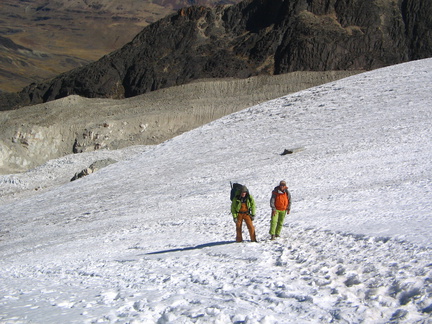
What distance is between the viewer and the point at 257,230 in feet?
35.7

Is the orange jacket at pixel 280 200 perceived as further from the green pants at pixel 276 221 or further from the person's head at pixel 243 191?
the person's head at pixel 243 191

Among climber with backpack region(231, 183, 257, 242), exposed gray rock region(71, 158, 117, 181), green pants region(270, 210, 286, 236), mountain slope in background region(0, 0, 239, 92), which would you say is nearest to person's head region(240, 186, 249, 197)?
climber with backpack region(231, 183, 257, 242)

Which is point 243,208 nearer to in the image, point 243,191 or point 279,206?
point 243,191

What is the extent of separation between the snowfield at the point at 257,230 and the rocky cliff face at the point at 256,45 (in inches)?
1344

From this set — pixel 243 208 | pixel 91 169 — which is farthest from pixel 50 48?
pixel 243 208

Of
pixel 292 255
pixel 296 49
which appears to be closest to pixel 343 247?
pixel 292 255

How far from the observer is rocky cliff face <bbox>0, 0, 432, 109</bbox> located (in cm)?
6209

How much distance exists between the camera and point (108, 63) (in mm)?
71438

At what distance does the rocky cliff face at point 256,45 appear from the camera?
62094 millimetres

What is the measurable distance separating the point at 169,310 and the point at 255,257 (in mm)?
2346

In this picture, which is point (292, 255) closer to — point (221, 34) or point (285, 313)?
point (285, 313)

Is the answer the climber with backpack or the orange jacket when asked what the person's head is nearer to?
the climber with backpack

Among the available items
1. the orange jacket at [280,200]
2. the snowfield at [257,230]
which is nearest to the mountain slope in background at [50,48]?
the snowfield at [257,230]

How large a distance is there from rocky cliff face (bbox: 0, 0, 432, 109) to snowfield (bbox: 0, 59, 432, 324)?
34149mm
